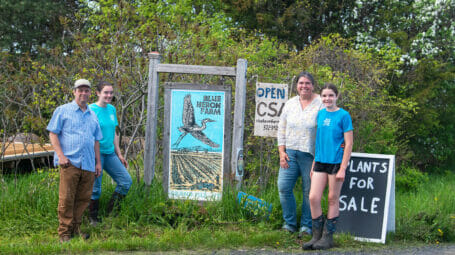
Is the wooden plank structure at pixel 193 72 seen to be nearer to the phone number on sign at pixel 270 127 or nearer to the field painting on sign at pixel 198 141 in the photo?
the field painting on sign at pixel 198 141

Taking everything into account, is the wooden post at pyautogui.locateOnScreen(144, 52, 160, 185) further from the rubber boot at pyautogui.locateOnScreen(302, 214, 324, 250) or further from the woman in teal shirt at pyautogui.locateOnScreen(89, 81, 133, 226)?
the rubber boot at pyautogui.locateOnScreen(302, 214, 324, 250)

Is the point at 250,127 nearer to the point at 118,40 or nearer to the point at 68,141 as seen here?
the point at 118,40

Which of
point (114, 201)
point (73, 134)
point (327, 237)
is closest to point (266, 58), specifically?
point (114, 201)

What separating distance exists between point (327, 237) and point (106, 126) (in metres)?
2.90

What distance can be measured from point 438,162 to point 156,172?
11.1m

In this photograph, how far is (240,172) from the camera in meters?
→ 5.91

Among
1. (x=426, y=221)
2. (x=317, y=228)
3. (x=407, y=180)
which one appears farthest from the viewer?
(x=407, y=180)

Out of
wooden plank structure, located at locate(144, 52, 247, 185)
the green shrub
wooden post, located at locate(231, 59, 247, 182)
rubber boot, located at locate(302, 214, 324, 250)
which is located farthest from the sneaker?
the green shrub

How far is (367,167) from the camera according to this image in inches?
219

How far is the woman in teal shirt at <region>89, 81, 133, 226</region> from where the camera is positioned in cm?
530

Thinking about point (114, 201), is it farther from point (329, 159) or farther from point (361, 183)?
point (361, 183)

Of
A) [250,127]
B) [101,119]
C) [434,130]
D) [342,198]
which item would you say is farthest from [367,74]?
[434,130]

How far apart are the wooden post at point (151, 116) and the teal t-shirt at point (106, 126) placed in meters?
0.72

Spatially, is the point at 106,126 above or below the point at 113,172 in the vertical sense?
above
